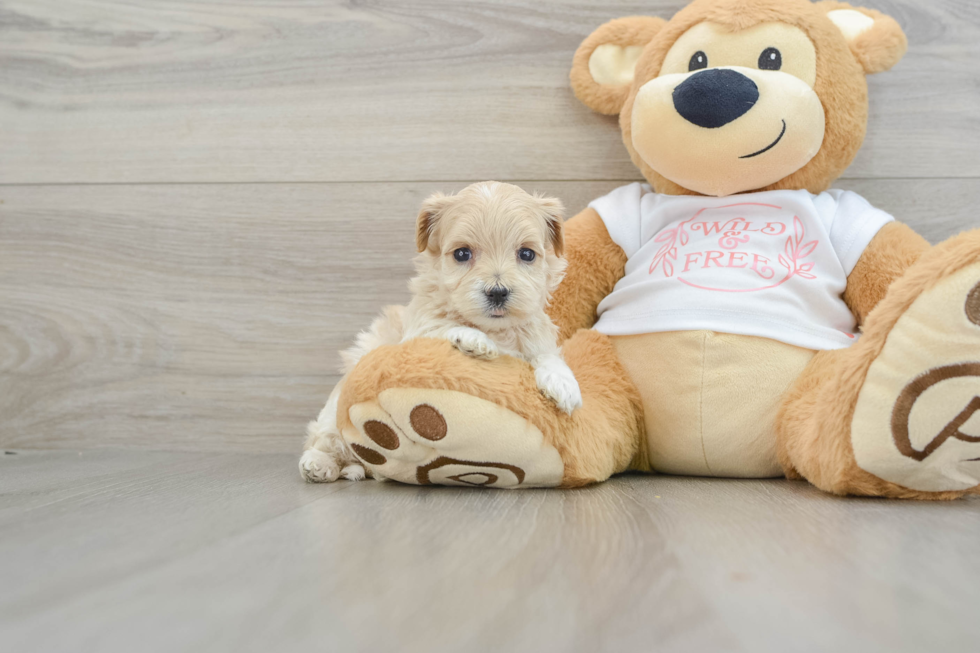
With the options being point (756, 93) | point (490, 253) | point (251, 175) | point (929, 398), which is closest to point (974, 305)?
point (929, 398)

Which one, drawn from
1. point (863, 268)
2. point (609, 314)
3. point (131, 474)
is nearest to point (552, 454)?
point (609, 314)

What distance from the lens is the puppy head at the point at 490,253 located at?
883 millimetres

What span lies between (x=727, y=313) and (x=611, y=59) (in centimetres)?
55

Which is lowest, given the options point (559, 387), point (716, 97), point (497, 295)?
point (559, 387)

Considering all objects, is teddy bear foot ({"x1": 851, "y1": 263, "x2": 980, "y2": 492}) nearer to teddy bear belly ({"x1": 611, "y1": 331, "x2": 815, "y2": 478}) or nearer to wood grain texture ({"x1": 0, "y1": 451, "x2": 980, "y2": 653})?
wood grain texture ({"x1": 0, "y1": 451, "x2": 980, "y2": 653})

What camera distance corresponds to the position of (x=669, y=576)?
0.53 meters

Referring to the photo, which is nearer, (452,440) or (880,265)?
(452,440)

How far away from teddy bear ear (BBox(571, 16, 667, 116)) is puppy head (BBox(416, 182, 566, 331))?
393 mm

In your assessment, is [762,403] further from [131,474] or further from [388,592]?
[131,474]

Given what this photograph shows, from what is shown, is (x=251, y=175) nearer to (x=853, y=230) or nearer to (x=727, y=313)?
(x=727, y=313)

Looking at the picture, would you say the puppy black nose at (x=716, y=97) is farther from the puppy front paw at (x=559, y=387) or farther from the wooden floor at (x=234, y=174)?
the puppy front paw at (x=559, y=387)

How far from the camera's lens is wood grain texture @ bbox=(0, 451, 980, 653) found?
423mm

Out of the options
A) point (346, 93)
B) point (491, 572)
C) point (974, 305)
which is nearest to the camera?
point (491, 572)

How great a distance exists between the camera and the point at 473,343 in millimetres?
893
